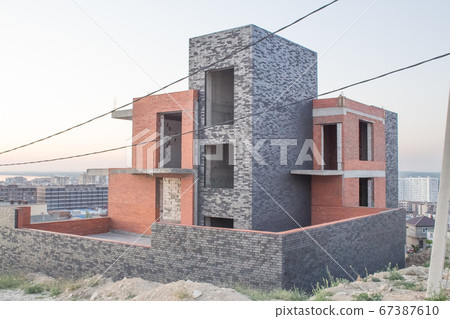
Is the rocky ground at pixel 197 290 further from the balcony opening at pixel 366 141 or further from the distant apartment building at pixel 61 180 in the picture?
the distant apartment building at pixel 61 180

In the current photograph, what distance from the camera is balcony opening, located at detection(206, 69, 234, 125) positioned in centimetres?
1517

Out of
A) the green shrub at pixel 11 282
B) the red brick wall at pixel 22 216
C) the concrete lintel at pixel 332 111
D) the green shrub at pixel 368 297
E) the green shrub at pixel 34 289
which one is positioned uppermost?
the concrete lintel at pixel 332 111

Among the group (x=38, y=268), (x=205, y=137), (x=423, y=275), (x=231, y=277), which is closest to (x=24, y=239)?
(x=38, y=268)

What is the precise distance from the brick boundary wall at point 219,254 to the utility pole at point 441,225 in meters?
3.09

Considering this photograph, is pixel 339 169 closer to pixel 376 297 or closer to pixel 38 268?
pixel 376 297

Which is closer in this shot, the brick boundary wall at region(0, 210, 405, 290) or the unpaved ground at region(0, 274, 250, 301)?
the unpaved ground at region(0, 274, 250, 301)

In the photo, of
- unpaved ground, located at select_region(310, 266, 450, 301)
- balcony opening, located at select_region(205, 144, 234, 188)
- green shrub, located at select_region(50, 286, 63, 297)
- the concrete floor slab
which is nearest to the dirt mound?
unpaved ground, located at select_region(310, 266, 450, 301)

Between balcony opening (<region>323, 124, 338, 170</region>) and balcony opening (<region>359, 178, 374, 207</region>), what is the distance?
70.4 inches

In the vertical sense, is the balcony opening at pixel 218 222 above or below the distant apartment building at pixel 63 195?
above

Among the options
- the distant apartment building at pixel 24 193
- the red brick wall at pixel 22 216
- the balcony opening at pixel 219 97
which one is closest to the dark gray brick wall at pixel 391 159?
the balcony opening at pixel 219 97

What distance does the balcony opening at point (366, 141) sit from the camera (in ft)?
61.9

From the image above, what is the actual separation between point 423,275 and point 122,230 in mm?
12500

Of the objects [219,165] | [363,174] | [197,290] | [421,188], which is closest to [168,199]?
[219,165]

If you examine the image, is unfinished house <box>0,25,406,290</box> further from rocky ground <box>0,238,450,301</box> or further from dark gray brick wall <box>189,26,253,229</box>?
rocky ground <box>0,238,450,301</box>
